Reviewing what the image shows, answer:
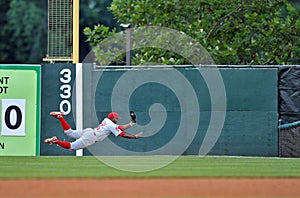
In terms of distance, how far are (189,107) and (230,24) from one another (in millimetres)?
7383

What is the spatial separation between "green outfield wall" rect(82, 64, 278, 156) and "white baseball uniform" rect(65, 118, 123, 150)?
5.30 feet

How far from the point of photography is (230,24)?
1166 inches

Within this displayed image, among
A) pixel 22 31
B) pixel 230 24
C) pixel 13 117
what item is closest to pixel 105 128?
pixel 13 117

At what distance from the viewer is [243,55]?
29406 millimetres

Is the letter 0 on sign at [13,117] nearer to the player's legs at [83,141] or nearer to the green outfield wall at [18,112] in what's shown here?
the green outfield wall at [18,112]

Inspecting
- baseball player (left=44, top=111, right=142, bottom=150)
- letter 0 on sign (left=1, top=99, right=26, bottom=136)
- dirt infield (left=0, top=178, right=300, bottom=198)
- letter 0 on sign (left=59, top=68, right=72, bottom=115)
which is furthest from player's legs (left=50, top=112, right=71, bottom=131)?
dirt infield (left=0, top=178, right=300, bottom=198)

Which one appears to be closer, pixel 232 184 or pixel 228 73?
pixel 232 184

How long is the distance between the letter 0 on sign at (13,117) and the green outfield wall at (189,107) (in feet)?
5.12

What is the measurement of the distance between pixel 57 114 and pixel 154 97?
9.70ft

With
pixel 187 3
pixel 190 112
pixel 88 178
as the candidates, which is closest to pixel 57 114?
pixel 190 112

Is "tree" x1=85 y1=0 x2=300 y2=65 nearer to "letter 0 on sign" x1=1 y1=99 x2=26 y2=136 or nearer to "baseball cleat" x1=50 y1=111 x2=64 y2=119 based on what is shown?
"letter 0 on sign" x1=1 y1=99 x2=26 y2=136

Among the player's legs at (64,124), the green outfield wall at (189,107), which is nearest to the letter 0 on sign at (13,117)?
the green outfield wall at (189,107)

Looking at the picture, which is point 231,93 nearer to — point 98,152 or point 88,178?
point 98,152

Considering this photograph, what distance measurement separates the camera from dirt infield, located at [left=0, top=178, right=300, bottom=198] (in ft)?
44.2
